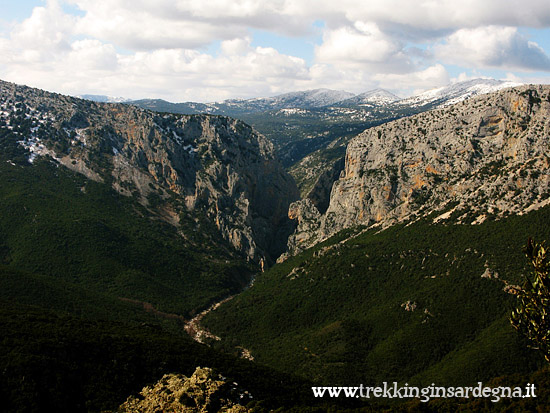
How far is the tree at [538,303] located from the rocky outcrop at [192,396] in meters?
34.4

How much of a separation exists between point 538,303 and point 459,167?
456ft

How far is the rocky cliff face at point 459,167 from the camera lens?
444 ft

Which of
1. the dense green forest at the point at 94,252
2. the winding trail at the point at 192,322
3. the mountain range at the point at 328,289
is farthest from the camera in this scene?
the dense green forest at the point at 94,252

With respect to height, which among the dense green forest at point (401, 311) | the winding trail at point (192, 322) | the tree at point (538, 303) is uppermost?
→ the tree at point (538, 303)

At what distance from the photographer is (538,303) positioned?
3269cm

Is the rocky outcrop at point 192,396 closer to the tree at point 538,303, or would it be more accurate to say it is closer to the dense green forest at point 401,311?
the tree at point 538,303

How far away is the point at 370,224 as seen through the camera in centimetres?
17912

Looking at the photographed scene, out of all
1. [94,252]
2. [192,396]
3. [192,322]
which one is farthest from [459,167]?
[192,396]

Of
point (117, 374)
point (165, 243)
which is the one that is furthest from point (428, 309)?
point (165, 243)

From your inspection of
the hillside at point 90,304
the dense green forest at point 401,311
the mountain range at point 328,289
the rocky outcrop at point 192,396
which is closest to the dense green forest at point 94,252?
the hillside at point 90,304

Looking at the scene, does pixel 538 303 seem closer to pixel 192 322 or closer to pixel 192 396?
pixel 192 396

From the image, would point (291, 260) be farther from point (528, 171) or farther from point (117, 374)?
point (117, 374)

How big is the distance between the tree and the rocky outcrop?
3445cm

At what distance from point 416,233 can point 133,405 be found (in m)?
109
